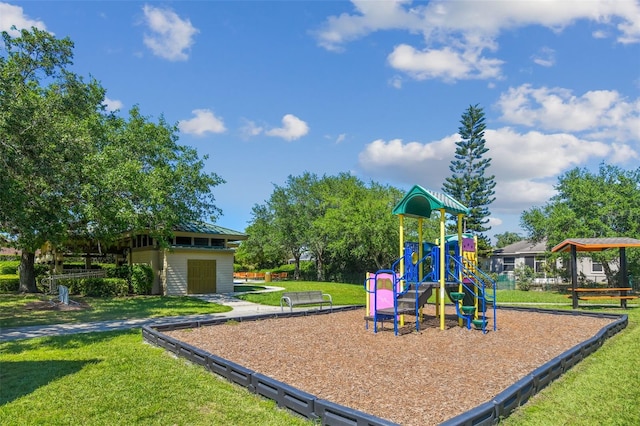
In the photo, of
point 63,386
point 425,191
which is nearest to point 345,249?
point 425,191

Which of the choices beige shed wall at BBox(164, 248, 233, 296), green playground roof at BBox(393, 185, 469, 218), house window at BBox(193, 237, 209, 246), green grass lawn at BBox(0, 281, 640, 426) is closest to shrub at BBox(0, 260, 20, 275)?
beige shed wall at BBox(164, 248, 233, 296)

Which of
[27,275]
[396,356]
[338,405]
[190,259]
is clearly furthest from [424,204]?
[27,275]

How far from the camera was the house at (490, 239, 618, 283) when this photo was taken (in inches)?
1347

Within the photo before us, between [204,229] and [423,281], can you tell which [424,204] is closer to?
[423,281]

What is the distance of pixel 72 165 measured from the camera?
13703mm

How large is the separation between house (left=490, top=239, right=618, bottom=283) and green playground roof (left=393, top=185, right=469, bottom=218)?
83.4 feet

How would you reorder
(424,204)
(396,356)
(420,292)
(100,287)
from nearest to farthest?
(396,356) → (420,292) → (424,204) → (100,287)

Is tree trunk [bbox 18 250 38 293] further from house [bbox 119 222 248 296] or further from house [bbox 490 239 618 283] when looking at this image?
house [bbox 490 239 618 283]

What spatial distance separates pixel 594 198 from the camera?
26.3 metres

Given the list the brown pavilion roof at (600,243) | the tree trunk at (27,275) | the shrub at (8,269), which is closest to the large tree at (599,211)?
the brown pavilion roof at (600,243)

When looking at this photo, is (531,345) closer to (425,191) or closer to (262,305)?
(425,191)

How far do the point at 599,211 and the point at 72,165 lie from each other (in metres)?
26.7

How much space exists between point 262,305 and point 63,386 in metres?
12.0

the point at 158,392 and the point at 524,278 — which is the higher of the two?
the point at 158,392
